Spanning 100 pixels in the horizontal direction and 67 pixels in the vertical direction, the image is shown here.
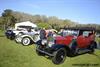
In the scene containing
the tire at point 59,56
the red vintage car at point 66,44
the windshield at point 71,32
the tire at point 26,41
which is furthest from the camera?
the tire at point 26,41

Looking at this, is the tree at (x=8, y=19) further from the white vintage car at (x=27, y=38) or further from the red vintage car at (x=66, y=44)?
the red vintage car at (x=66, y=44)

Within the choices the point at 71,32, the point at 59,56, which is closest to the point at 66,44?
the point at 59,56

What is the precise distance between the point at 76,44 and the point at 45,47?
1901mm

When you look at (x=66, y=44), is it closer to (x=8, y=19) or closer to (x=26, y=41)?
(x=26, y=41)

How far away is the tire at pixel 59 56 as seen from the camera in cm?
721

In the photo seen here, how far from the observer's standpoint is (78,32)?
28.5 ft

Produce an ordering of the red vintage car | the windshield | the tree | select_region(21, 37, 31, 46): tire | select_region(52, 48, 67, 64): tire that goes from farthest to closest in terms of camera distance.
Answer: the tree, select_region(21, 37, 31, 46): tire, the windshield, the red vintage car, select_region(52, 48, 67, 64): tire

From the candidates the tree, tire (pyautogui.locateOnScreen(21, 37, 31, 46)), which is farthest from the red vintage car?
the tree

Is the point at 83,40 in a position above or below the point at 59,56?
above

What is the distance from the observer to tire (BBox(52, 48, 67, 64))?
284 inches

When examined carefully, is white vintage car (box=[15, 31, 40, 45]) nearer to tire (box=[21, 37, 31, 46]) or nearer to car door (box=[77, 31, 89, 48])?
tire (box=[21, 37, 31, 46])

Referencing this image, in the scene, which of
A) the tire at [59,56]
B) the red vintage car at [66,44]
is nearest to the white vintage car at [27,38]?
the red vintage car at [66,44]

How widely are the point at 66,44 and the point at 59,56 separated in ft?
3.27

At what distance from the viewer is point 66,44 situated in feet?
26.8
